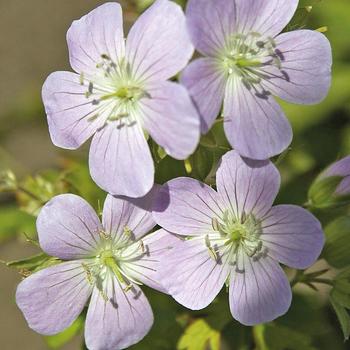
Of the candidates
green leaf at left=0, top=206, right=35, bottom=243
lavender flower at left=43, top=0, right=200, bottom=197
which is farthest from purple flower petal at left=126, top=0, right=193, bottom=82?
green leaf at left=0, top=206, right=35, bottom=243

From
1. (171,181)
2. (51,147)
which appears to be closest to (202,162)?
(171,181)

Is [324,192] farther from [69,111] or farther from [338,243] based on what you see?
[69,111]

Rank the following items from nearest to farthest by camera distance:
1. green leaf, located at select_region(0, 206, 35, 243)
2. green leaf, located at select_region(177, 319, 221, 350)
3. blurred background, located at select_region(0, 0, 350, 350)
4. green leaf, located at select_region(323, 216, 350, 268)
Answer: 1. green leaf, located at select_region(323, 216, 350, 268)
2. green leaf, located at select_region(177, 319, 221, 350)
3. blurred background, located at select_region(0, 0, 350, 350)
4. green leaf, located at select_region(0, 206, 35, 243)

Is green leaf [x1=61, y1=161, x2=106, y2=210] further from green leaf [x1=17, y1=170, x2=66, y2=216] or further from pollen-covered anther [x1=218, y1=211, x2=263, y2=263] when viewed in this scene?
pollen-covered anther [x1=218, y1=211, x2=263, y2=263]

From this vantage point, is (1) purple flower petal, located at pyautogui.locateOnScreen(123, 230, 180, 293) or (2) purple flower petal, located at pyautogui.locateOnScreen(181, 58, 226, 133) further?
(1) purple flower petal, located at pyautogui.locateOnScreen(123, 230, 180, 293)

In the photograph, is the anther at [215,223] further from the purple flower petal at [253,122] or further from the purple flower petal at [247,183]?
the purple flower petal at [253,122]

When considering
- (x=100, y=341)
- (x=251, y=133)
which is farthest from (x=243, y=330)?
(x=251, y=133)

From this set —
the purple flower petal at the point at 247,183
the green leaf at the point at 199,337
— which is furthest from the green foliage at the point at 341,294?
the green leaf at the point at 199,337
